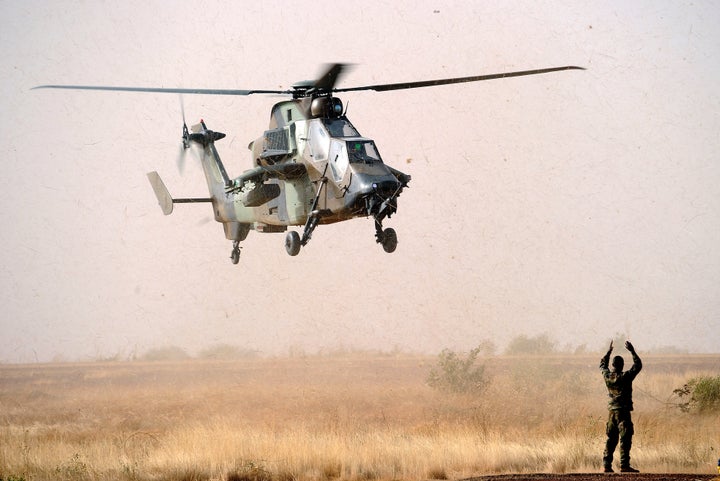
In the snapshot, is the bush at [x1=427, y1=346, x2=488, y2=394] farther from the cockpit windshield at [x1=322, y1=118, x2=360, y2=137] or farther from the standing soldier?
the cockpit windshield at [x1=322, y1=118, x2=360, y2=137]

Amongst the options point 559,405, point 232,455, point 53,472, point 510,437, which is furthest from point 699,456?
point 53,472

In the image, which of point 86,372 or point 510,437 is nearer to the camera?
point 510,437

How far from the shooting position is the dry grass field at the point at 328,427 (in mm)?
18906

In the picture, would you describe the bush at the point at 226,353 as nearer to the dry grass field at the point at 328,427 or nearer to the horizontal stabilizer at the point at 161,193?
the dry grass field at the point at 328,427

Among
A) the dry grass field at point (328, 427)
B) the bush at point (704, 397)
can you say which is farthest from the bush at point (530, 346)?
the bush at point (704, 397)

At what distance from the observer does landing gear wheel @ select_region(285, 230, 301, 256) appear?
17953 mm

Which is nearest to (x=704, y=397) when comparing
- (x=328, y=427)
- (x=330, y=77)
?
(x=328, y=427)

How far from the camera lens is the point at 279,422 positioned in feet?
81.6

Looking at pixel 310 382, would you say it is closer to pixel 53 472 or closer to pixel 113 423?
pixel 113 423

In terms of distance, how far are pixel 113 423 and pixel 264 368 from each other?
15.7m

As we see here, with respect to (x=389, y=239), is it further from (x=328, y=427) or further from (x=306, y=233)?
(x=328, y=427)

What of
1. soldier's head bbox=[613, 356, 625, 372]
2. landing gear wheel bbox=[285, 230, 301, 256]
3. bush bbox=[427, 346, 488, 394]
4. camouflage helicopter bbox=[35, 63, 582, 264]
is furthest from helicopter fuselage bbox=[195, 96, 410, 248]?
bush bbox=[427, 346, 488, 394]

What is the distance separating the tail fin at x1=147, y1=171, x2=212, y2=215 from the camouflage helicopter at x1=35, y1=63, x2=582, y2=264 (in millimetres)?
2068

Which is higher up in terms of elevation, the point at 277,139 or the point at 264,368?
the point at 277,139
